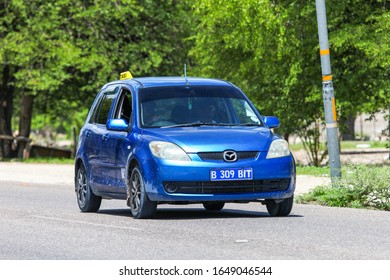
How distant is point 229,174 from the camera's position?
1481 centimetres

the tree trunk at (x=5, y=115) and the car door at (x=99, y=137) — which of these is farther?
the tree trunk at (x=5, y=115)

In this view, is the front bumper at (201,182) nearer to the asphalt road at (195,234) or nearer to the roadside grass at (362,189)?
the asphalt road at (195,234)

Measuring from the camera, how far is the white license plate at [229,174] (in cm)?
1478

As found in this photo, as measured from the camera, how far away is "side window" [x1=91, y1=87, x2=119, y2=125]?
57.0 ft

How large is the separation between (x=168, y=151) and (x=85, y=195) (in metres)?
3.33

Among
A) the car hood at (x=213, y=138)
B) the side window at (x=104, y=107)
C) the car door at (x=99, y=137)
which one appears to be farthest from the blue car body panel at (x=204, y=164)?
the side window at (x=104, y=107)

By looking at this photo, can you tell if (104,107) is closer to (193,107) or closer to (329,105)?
(193,107)

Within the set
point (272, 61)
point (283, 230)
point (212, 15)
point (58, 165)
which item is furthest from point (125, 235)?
point (58, 165)

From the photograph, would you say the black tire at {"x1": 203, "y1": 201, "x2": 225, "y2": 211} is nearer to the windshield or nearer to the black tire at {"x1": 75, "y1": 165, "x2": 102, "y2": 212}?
the black tire at {"x1": 75, "y1": 165, "x2": 102, "y2": 212}

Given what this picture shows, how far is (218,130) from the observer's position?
50.3ft

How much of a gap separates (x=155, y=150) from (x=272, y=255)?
4.19 meters

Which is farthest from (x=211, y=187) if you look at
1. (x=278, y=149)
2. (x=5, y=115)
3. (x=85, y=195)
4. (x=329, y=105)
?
(x=5, y=115)

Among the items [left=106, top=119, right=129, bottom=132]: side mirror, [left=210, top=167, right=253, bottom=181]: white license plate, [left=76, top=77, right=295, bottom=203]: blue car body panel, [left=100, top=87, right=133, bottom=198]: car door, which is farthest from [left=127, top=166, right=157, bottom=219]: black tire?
[left=210, top=167, right=253, bottom=181]: white license plate

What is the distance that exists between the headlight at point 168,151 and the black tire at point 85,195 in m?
2.92
